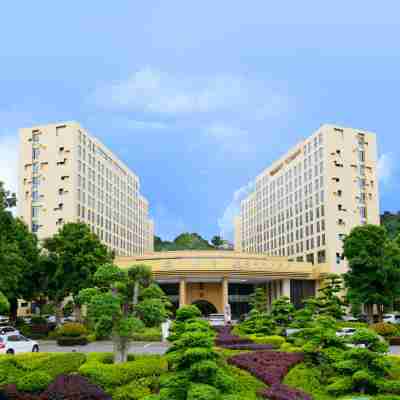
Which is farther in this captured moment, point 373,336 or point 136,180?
point 136,180

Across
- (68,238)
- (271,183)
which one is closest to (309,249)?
(271,183)

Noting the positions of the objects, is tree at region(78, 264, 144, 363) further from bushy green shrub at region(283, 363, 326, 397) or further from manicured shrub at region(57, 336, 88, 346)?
manicured shrub at region(57, 336, 88, 346)

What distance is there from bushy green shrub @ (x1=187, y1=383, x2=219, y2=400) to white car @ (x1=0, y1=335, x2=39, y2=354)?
50.0ft

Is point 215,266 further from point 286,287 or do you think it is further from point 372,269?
point 372,269

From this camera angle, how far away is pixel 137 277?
833 inches

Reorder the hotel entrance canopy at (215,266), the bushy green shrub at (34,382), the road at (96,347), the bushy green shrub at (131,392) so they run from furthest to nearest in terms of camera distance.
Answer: the hotel entrance canopy at (215,266) → the road at (96,347) → the bushy green shrub at (34,382) → the bushy green shrub at (131,392)

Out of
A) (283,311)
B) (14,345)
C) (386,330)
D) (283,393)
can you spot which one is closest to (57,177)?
(283,311)

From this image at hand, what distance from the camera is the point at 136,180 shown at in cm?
11325

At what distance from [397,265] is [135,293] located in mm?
31788

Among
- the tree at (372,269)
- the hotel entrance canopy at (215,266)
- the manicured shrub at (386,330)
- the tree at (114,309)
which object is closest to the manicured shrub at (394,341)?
the manicured shrub at (386,330)

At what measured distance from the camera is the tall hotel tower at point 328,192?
7381 centimetres

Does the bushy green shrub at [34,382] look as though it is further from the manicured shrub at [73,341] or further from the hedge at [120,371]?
the manicured shrub at [73,341]

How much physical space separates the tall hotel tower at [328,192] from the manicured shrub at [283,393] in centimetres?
5458

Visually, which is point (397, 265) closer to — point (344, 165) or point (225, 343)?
point (225, 343)
